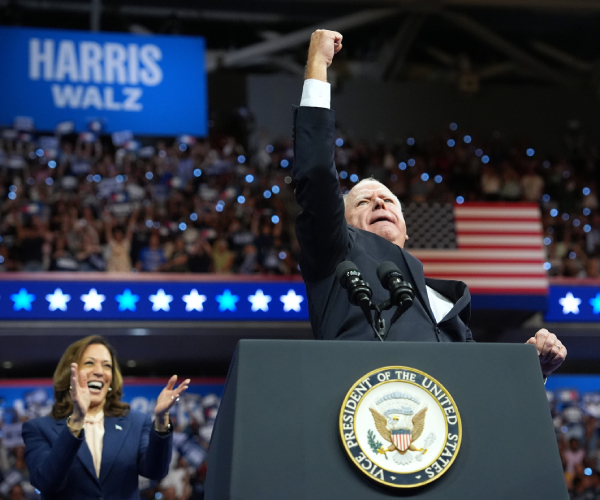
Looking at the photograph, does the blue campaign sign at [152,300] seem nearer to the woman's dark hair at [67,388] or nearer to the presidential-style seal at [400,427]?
the woman's dark hair at [67,388]

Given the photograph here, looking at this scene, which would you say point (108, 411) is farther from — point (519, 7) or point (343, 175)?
point (519, 7)

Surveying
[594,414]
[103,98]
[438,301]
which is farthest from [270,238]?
[438,301]

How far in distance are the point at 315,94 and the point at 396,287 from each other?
1.52 feet

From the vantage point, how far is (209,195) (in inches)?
395

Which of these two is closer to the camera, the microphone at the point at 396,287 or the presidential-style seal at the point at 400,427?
the presidential-style seal at the point at 400,427

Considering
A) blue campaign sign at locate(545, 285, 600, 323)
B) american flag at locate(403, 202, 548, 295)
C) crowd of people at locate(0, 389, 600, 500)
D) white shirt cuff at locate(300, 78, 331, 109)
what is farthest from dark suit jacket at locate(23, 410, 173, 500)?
blue campaign sign at locate(545, 285, 600, 323)

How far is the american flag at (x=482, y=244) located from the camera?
311 inches

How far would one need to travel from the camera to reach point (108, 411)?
2543 mm

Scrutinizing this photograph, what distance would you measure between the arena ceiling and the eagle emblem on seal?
12.3m

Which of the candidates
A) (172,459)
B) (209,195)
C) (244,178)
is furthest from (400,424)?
(244,178)

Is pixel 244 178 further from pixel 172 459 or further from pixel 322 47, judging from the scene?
pixel 322 47

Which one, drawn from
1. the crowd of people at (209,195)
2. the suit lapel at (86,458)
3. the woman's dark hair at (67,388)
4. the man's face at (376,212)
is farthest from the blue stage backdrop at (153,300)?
the man's face at (376,212)

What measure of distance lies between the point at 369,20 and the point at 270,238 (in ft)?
21.2

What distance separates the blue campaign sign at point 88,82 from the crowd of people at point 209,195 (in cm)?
33
